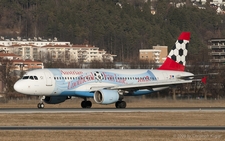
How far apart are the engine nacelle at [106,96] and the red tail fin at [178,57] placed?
12.2m

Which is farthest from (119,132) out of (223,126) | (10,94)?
(10,94)

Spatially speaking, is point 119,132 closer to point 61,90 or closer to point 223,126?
point 223,126

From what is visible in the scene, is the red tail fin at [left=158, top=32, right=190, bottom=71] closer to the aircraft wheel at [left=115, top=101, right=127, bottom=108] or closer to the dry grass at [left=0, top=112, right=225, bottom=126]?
the aircraft wheel at [left=115, top=101, right=127, bottom=108]

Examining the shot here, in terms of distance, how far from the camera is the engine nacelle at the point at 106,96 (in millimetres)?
64562

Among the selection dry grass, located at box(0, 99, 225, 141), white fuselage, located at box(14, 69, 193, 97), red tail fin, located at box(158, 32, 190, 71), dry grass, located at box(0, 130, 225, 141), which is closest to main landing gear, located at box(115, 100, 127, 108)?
white fuselage, located at box(14, 69, 193, 97)

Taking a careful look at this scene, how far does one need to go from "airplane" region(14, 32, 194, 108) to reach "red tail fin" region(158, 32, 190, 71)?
9.59 feet

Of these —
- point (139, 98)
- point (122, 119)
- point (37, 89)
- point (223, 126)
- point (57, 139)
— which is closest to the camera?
point (57, 139)

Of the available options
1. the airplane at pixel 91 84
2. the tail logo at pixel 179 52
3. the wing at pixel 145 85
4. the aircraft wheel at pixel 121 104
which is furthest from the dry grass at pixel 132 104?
the aircraft wheel at pixel 121 104

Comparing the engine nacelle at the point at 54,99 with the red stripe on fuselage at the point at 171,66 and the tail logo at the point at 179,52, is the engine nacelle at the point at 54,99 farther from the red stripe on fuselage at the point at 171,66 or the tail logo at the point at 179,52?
the tail logo at the point at 179,52

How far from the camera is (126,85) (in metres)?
67.5

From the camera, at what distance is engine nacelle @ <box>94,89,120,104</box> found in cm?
6456

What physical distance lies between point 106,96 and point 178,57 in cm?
1551

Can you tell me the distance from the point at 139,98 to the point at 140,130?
54.9 metres

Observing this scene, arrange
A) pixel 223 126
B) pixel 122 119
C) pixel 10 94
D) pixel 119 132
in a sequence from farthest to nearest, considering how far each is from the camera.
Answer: pixel 10 94
pixel 122 119
pixel 223 126
pixel 119 132
